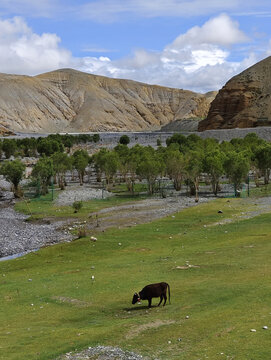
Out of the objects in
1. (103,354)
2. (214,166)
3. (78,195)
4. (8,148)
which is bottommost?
(103,354)

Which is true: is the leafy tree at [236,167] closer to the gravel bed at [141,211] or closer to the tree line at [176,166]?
the tree line at [176,166]

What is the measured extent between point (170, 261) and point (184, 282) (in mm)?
5864

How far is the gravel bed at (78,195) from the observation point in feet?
219

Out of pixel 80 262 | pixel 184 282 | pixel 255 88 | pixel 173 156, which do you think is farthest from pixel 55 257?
pixel 255 88

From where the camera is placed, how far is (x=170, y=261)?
28984 millimetres

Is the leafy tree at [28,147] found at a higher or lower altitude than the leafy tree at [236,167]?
higher

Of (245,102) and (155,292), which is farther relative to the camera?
(245,102)

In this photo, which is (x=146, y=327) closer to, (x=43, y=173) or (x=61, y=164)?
(x=43, y=173)

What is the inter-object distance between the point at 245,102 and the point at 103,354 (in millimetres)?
174051

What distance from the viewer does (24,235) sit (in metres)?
44.9

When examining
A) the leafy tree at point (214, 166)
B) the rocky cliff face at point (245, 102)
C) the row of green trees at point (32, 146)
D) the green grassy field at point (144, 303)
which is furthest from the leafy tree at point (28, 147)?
the green grassy field at point (144, 303)

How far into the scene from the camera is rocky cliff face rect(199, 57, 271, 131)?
17312 cm

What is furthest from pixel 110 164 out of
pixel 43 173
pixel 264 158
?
pixel 264 158

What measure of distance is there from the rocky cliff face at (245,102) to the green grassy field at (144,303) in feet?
456
